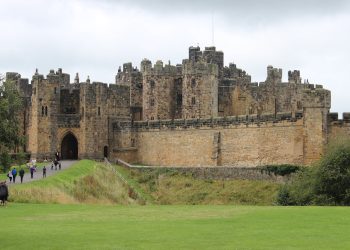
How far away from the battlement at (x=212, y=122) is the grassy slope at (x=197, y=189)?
19.8 feet

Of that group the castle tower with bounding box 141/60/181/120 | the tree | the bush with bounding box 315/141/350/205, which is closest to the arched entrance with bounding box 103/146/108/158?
the castle tower with bounding box 141/60/181/120

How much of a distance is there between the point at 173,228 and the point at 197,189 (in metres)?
32.9

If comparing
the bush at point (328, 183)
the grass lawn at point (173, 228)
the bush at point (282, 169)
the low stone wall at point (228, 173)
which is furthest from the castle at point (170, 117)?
the grass lawn at point (173, 228)

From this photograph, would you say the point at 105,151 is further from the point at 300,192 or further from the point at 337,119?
the point at 300,192

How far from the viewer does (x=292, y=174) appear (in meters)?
52.9

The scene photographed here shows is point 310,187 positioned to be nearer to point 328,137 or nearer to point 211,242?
point 328,137

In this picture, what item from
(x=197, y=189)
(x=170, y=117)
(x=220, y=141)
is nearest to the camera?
(x=197, y=189)

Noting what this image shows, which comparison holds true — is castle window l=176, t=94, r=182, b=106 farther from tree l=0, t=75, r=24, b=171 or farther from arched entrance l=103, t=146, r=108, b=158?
tree l=0, t=75, r=24, b=171

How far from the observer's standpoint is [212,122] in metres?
65.2

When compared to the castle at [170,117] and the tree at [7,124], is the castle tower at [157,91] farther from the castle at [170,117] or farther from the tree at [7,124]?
the tree at [7,124]

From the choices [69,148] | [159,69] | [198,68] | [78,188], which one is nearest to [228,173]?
[78,188]

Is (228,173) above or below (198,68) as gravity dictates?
below

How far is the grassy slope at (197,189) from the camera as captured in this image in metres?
52.7

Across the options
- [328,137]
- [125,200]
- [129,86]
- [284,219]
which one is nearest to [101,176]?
[125,200]
